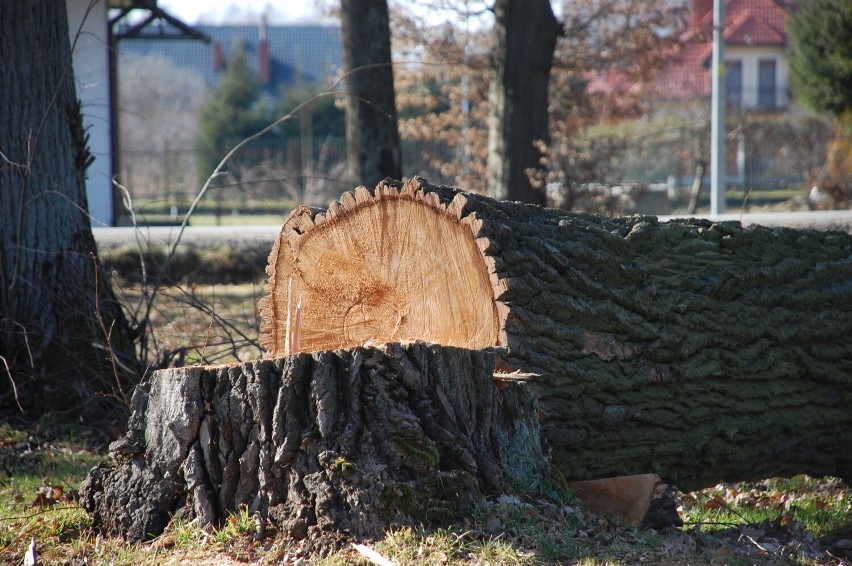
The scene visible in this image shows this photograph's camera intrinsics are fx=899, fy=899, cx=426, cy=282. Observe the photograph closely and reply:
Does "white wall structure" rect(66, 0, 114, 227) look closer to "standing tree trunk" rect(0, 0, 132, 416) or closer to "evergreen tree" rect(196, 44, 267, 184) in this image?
"standing tree trunk" rect(0, 0, 132, 416)

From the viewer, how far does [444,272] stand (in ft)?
12.8

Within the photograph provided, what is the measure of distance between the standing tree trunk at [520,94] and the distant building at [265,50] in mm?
47713

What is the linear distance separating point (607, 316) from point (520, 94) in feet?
24.5

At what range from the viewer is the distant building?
191 feet

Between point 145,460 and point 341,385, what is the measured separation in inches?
33.8

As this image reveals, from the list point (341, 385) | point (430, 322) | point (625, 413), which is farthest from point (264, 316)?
point (625, 413)

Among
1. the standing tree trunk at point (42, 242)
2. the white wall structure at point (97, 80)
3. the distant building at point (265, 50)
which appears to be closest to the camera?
the standing tree trunk at point (42, 242)

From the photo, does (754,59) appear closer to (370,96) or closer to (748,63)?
(748,63)

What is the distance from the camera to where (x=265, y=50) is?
57.9 m

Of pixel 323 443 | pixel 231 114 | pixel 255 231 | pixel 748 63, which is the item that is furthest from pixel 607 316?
pixel 748 63

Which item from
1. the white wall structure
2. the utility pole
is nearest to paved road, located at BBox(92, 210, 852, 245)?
the white wall structure

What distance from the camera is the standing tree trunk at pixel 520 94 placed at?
36.1 ft

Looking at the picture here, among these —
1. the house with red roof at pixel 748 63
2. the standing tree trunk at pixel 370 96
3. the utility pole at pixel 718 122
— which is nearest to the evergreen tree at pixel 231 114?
the house with red roof at pixel 748 63

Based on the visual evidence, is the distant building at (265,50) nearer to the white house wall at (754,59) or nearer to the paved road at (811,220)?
the white house wall at (754,59)
